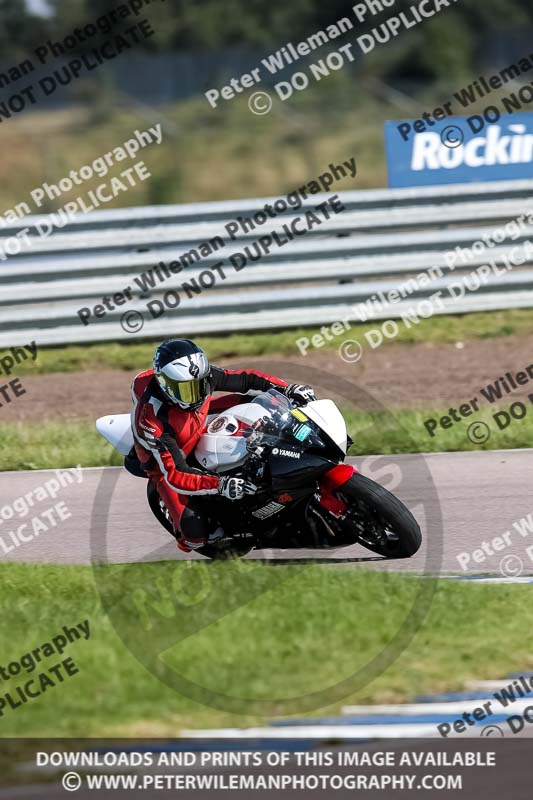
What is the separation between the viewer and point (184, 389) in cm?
678

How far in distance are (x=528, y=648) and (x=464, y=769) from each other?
129 cm

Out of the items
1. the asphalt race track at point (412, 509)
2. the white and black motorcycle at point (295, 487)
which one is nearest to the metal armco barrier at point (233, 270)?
the asphalt race track at point (412, 509)

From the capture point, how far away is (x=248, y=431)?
6.68 m

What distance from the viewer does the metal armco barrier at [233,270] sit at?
517 inches

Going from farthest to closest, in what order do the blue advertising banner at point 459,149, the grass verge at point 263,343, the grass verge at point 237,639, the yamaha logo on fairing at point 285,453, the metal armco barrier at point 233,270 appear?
the blue advertising banner at point 459,149 → the metal armco barrier at point 233,270 → the grass verge at point 263,343 → the yamaha logo on fairing at point 285,453 → the grass verge at point 237,639

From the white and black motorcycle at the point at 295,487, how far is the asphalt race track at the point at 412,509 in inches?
13.0

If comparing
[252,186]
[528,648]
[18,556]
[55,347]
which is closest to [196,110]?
[252,186]

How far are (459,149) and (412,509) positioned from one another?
709 cm

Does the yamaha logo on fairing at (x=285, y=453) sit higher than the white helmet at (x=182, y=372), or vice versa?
the white helmet at (x=182, y=372)

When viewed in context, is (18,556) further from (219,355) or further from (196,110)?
(196,110)

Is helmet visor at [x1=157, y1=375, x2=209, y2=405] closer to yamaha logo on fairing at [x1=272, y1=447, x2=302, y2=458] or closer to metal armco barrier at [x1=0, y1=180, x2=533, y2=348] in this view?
yamaha logo on fairing at [x1=272, y1=447, x2=302, y2=458]

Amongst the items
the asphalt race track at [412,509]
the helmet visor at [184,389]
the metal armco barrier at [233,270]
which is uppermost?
the metal armco barrier at [233,270]

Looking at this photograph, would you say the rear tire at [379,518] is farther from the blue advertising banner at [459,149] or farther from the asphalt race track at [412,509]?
the blue advertising banner at [459,149]

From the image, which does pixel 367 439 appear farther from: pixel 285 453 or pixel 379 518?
pixel 285 453
